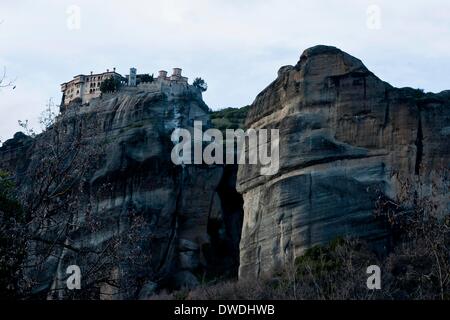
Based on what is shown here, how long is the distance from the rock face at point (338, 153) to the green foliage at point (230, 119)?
22533 mm

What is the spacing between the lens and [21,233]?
42.3ft

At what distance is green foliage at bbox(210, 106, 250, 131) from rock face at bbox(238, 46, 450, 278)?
2253 cm

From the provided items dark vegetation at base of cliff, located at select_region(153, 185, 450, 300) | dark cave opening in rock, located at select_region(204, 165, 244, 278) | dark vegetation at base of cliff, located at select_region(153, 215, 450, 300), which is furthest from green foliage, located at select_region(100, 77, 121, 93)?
dark vegetation at base of cliff, located at select_region(153, 215, 450, 300)

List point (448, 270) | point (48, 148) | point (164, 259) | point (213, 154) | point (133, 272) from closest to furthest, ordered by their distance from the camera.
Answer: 1. point (48, 148)
2. point (133, 272)
3. point (448, 270)
4. point (164, 259)
5. point (213, 154)

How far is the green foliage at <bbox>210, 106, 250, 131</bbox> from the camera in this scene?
205ft

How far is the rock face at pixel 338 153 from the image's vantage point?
117 feet

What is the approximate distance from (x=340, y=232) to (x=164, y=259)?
550 inches

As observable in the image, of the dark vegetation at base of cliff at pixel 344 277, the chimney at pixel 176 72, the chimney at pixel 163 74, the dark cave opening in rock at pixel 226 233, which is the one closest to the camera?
the dark vegetation at base of cliff at pixel 344 277

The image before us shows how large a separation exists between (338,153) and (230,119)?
30.4 m

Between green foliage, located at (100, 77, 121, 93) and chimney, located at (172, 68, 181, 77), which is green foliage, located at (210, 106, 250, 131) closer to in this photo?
green foliage, located at (100, 77, 121, 93)

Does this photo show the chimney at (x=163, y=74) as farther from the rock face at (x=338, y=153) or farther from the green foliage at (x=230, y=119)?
the rock face at (x=338, y=153)

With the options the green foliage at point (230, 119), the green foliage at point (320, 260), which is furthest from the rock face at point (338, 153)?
the green foliage at point (230, 119)
